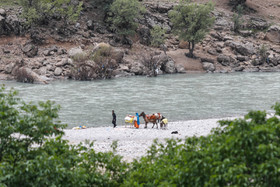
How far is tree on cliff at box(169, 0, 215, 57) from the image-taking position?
196 ft

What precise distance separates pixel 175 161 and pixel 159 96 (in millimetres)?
28141

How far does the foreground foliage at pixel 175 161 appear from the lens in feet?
20.4

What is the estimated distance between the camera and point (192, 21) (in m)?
61.2

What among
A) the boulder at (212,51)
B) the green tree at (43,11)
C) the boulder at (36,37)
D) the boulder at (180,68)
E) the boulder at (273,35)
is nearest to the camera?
the green tree at (43,11)

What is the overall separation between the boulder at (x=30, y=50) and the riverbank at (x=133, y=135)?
120 feet

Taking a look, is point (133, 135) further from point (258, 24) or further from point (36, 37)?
point (258, 24)

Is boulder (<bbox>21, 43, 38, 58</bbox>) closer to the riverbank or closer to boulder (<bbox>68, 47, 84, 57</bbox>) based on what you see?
boulder (<bbox>68, 47, 84, 57</bbox>)

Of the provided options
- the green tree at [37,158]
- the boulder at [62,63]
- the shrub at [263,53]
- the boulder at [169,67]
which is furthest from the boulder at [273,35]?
the green tree at [37,158]

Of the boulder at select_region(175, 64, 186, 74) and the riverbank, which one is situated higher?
the boulder at select_region(175, 64, 186, 74)

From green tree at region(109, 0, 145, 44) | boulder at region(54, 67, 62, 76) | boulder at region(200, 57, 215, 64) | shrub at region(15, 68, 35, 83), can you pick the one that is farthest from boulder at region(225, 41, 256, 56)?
shrub at region(15, 68, 35, 83)

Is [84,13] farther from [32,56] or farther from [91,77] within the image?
[91,77]

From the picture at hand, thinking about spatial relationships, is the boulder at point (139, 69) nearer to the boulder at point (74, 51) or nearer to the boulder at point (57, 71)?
the boulder at point (74, 51)

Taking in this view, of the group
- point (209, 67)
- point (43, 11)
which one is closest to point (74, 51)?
point (43, 11)

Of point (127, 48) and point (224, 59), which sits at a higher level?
point (127, 48)
